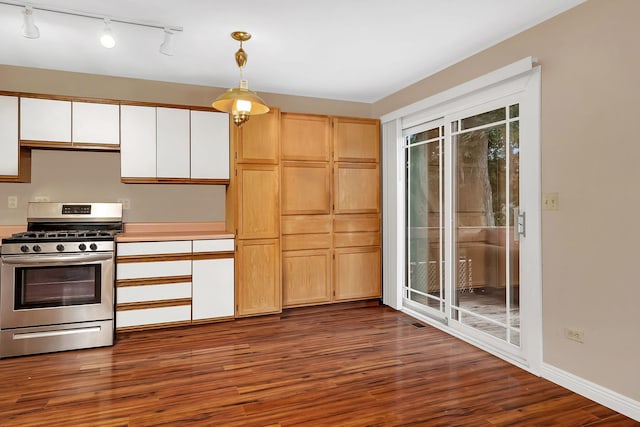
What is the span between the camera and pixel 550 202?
9.32 feet

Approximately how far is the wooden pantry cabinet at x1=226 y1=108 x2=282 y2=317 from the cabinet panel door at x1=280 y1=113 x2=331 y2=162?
144 mm

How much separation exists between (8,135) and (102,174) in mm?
831

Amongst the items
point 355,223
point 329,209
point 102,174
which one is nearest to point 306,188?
point 329,209

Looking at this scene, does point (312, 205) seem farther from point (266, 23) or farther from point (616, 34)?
point (616, 34)

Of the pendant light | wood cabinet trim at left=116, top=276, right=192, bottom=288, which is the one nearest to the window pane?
the pendant light

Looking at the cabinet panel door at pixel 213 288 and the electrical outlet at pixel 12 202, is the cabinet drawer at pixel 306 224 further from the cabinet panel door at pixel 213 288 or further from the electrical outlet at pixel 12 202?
the electrical outlet at pixel 12 202

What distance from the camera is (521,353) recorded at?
3.11 meters

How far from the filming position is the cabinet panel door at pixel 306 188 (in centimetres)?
454

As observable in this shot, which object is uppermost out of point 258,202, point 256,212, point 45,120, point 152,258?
point 45,120

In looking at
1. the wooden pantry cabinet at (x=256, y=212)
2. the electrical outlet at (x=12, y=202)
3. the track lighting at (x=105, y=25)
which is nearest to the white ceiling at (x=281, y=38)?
the track lighting at (x=105, y=25)

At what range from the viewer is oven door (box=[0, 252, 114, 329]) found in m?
3.32

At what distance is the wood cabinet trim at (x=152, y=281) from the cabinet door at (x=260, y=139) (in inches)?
51.5

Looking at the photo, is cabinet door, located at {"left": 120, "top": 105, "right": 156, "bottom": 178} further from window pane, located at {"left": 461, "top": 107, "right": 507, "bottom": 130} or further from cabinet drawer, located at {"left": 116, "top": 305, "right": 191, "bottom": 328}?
window pane, located at {"left": 461, "top": 107, "right": 507, "bottom": 130}

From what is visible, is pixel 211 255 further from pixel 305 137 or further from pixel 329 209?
pixel 305 137
